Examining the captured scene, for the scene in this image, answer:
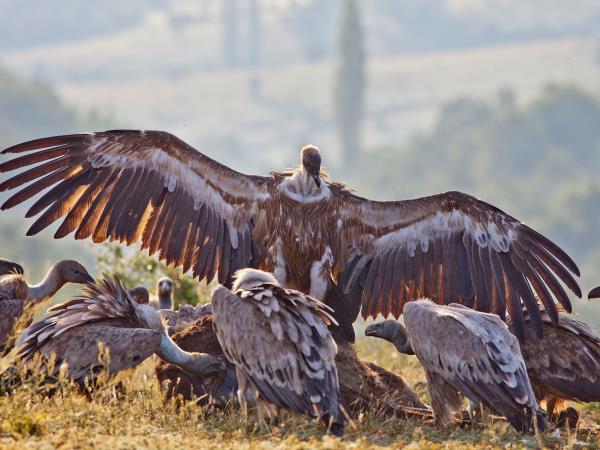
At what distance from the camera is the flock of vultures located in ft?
29.4

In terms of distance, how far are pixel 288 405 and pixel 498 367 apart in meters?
1.52

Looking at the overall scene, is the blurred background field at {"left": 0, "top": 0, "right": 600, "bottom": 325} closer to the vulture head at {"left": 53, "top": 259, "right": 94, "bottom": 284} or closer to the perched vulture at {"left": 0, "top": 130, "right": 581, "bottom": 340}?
the vulture head at {"left": 53, "top": 259, "right": 94, "bottom": 284}

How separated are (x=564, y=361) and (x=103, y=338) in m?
3.29

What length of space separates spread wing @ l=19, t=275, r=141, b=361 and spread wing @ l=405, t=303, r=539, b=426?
6.66ft

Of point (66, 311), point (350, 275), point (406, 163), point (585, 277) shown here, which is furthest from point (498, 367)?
point (406, 163)

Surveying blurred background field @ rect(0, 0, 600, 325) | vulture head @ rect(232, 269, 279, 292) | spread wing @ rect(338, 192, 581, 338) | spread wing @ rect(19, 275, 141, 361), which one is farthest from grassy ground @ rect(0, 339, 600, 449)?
blurred background field @ rect(0, 0, 600, 325)

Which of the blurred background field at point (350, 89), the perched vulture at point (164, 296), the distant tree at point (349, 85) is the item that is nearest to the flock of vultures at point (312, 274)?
the perched vulture at point (164, 296)

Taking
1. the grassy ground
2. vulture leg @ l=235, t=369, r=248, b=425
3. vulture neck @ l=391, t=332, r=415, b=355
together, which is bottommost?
the grassy ground

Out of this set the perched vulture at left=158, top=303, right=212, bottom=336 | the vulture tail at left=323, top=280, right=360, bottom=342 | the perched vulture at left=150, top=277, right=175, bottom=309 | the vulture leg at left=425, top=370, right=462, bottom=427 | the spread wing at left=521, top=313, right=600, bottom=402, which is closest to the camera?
the vulture leg at left=425, top=370, right=462, bottom=427

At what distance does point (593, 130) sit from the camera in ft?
337

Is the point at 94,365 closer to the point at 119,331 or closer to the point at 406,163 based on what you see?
the point at 119,331

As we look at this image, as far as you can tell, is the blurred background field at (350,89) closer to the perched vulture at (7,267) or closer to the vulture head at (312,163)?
the perched vulture at (7,267)

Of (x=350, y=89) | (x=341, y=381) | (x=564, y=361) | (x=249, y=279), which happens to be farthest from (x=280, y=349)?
(x=350, y=89)

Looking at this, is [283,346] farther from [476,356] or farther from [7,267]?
[7,267]
